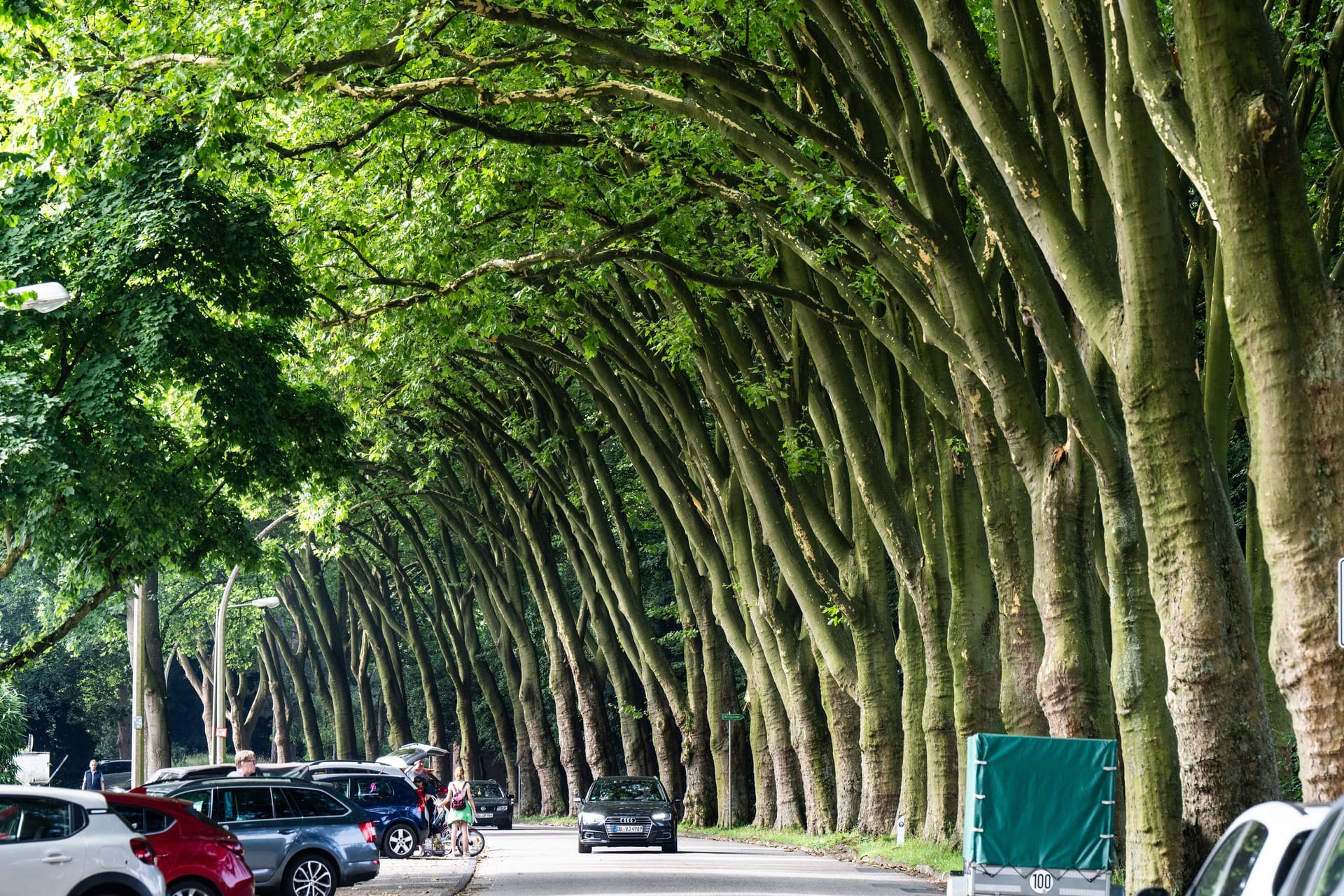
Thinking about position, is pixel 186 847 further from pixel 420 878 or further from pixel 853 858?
pixel 853 858

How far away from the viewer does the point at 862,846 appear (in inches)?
914

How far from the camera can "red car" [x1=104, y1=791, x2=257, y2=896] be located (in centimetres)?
1392

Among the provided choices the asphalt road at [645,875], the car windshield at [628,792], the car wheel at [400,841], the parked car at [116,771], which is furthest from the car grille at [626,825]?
the parked car at [116,771]

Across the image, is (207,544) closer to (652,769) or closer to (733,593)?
(733,593)

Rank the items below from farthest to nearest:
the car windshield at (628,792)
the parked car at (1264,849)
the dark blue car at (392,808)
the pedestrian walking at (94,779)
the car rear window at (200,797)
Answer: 1. the pedestrian walking at (94,779)
2. the car windshield at (628,792)
3. the dark blue car at (392,808)
4. the car rear window at (200,797)
5. the parked car at (1264,849)

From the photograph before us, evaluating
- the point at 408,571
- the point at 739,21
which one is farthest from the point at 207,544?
the point at 408,571

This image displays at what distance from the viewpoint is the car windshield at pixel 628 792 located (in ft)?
92.8

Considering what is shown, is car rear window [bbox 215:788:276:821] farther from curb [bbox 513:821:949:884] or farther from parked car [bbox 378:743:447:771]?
parked car [bbox 378:743:447:771]

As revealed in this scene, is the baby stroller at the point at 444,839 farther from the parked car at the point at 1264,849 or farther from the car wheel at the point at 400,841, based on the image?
the parked car at the point at 1264,849

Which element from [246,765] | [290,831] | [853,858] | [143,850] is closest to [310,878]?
[290,831]

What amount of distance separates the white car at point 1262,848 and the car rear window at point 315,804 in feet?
43.8

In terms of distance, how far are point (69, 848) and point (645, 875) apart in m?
9.67

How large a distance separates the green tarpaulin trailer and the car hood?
14807mm

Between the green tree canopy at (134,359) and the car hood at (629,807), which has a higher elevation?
the green tree canopy at (134,359)
